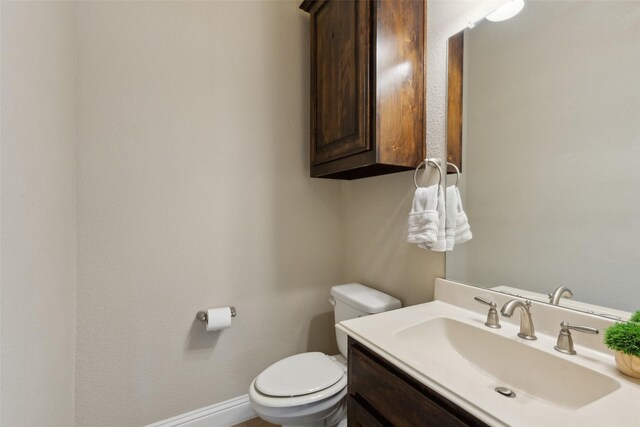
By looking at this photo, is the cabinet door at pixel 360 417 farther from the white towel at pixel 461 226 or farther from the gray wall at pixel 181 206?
the white towel at pixel 461 226

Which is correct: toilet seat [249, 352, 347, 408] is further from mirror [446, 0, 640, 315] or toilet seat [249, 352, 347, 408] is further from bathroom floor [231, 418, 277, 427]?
mirror [446, 0, 640, 315]

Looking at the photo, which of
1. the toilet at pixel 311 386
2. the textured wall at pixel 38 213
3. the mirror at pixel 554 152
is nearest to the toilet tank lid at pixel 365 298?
the toilet at pixel 311 386

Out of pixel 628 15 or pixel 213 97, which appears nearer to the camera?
pixel 628 15

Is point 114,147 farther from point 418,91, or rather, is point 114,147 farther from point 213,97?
point 418,91

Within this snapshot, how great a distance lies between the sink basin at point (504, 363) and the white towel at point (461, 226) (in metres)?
0.34

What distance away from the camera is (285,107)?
5.54 ft

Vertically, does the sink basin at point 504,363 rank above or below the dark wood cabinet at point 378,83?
below

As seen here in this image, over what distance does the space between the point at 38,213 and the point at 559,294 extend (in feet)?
5.33

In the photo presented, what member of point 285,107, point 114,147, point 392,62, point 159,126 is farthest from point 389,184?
point 114,147

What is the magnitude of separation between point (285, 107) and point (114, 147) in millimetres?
909

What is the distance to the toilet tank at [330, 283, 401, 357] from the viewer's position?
1.35 meters

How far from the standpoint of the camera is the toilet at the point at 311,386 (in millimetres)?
1121

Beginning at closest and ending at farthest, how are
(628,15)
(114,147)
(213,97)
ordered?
(628,15) < (114,147) < (213,97)

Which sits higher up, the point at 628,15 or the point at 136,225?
the point at 628,15
